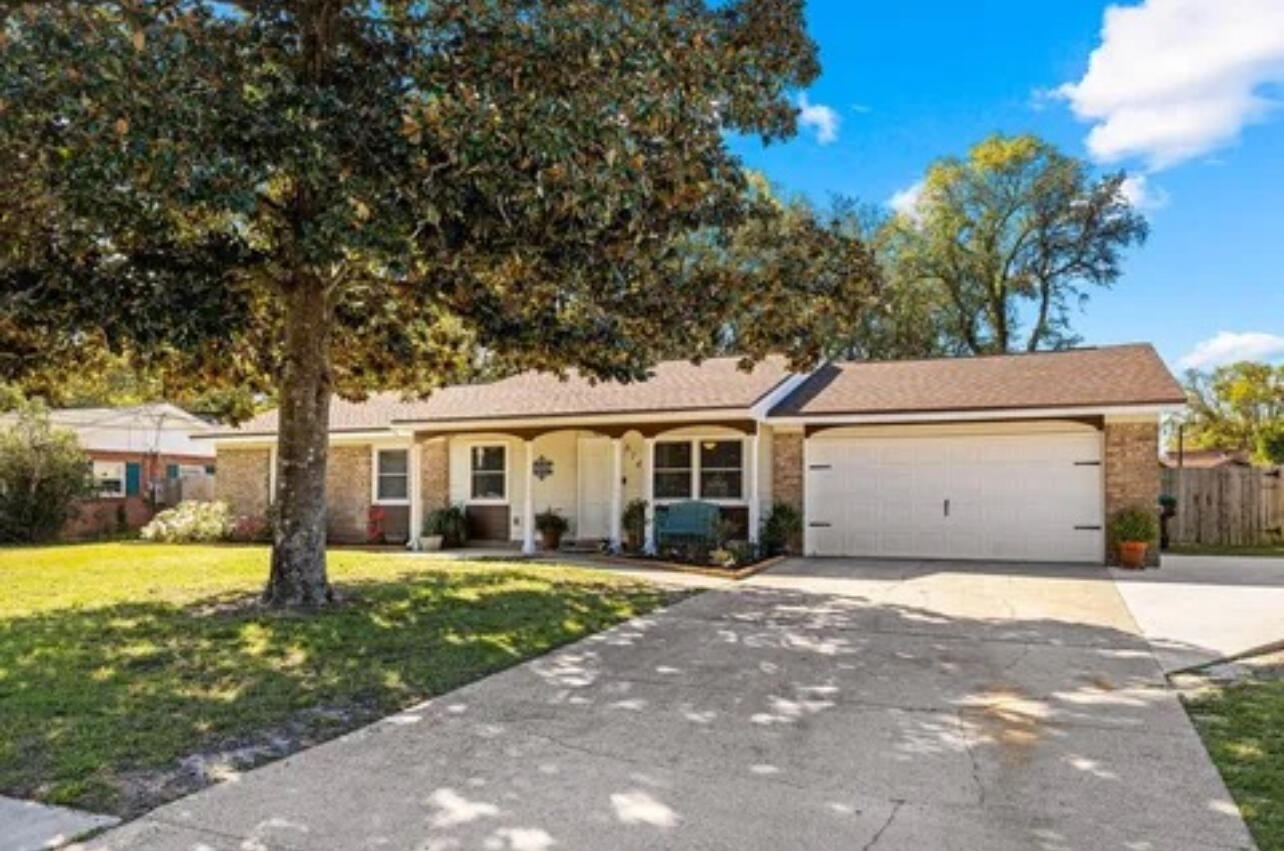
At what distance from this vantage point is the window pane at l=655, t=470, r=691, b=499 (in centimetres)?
1720

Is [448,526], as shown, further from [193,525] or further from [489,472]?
[193,525]

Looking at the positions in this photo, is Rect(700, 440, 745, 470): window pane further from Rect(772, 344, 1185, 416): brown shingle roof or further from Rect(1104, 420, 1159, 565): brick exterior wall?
Rect(1104, 420, 1159, 565): brick exterior wall

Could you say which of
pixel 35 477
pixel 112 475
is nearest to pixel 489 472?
pixel 35 477

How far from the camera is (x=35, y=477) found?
2080 cm

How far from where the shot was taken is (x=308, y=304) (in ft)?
32.7

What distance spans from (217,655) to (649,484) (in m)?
10.1

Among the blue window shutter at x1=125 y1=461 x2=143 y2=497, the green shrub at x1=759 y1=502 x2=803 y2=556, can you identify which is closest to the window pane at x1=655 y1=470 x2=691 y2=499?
the green shrub at x1=759 y1=502 x2=803 y2=556

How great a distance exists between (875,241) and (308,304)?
25.9 metres

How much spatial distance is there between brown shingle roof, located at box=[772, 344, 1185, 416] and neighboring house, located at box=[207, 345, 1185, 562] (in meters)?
0.05

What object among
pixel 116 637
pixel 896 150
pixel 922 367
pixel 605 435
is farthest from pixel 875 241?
pixel 116 637

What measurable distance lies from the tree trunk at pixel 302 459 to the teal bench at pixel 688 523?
6.77 metres

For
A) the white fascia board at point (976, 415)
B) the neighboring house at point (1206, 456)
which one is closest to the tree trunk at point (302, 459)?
the white fascia board at point (976, 415)

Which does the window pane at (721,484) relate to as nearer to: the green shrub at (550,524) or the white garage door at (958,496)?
the white garage door at (958,496)

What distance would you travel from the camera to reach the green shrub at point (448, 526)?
1897 cm
